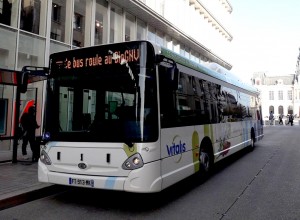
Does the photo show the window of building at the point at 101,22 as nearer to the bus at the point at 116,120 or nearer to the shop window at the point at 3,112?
the shop window at the point at 3,112

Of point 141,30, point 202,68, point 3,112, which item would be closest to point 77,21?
point 141,30

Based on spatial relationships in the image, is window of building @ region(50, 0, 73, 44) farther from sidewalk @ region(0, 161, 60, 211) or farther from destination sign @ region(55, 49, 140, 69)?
destination sign @ region(55, 49, 140, 69)

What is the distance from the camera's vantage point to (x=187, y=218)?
15.5ft

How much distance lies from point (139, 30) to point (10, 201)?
638 inches

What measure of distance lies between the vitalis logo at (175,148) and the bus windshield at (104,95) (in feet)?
2.11

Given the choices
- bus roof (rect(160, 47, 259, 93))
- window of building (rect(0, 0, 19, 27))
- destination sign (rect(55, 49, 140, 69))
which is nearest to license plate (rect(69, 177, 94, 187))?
destination sign (rect(55, 49, 140, 69))

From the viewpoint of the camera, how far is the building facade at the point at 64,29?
11.8 metres

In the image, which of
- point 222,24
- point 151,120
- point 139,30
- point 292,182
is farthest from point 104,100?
point 222,24

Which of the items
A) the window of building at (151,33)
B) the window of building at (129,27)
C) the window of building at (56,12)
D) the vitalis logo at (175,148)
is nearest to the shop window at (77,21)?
the window of building at (56,12)

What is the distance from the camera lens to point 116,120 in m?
5.10

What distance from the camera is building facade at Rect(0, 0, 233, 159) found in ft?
38.7

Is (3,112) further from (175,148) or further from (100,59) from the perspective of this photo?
(175,148)

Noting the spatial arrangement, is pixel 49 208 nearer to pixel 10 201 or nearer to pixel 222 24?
pixel 10 201

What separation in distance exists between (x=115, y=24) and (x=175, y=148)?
13468 millimetres
